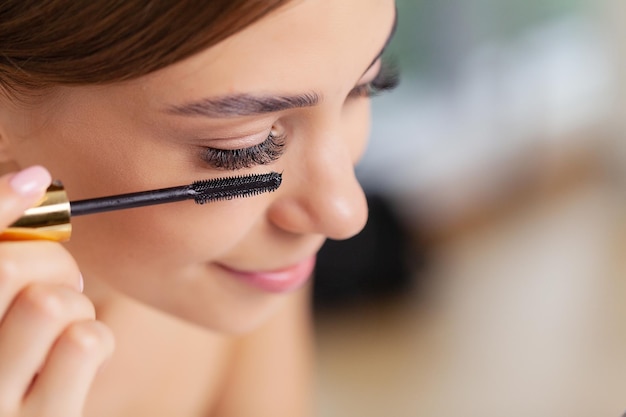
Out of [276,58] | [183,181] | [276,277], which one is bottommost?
[276,277]

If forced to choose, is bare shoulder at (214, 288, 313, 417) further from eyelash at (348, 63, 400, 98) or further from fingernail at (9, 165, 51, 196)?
fingernail at (9, 165, 51, 196)

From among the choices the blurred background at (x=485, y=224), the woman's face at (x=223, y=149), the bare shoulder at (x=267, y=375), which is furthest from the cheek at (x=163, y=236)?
the blurred background at (x=485, y=224)

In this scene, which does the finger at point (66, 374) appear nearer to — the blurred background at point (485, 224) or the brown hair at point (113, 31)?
the brown hair at point (113, 31)

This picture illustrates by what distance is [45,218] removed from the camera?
1.55 ft

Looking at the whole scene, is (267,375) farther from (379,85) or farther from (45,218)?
(45,218)

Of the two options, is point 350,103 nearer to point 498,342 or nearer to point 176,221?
point 176,221

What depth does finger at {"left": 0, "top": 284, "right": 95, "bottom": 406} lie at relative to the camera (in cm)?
46

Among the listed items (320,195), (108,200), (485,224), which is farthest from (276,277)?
(485,224)

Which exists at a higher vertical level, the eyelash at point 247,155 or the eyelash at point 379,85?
the eyelash at point 379,85

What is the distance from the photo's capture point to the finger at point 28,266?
464mm

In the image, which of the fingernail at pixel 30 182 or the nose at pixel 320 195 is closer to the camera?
the fingernail at pixel 30 182

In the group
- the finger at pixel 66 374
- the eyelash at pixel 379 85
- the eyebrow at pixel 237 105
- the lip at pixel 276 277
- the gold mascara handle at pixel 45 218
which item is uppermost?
the eyebrow at pixel 237 105

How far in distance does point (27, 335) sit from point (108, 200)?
89 mm

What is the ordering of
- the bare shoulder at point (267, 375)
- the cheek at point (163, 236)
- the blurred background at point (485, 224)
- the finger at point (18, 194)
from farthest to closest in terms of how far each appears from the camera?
the blurred background at point (485, 224), the bare shoulder at point (267, 375), the cheek at point (163, 236), the finger at point (18, 194)
